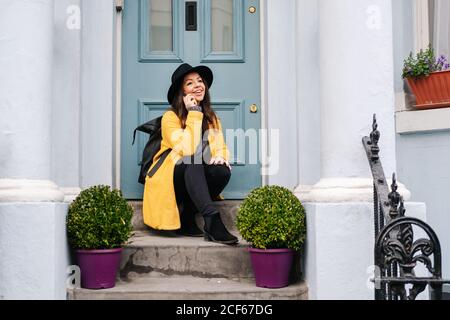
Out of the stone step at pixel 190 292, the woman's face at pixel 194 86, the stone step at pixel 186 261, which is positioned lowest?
the stone step at pixel 190 292

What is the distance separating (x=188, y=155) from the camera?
4762 mm

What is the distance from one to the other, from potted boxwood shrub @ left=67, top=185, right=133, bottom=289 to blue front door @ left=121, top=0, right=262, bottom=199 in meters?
1.23

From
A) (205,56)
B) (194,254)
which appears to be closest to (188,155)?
(194,254)

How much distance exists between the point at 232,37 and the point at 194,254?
2.08m

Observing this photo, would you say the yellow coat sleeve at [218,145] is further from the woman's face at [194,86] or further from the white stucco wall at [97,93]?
the white stucco wall at [97,93]

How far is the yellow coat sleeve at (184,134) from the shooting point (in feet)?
15.7

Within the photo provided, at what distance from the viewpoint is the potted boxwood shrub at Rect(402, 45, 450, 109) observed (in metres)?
5.04

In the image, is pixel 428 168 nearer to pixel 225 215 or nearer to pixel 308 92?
pixel 308 92

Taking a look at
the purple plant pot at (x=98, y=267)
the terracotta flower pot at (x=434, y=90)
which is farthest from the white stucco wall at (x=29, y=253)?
the terracotta flower pot at (x=434, y=90)

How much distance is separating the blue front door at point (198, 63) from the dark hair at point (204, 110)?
359 millimetres

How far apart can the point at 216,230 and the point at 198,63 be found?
1656 mm

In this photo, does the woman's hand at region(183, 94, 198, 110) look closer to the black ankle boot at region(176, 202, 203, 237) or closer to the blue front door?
the blue front door

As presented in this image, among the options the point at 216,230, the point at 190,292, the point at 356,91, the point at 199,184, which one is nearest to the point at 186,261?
the point at 216,230
